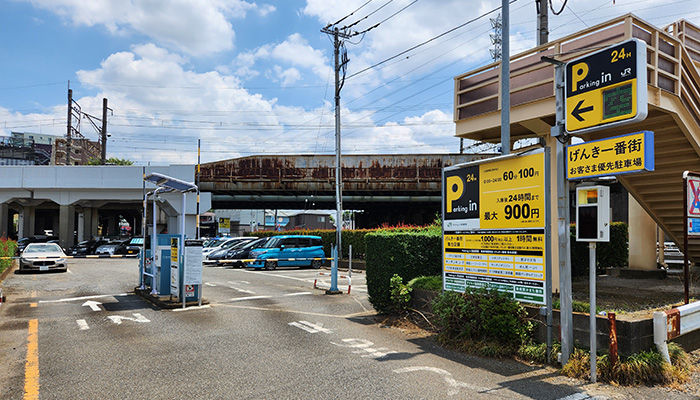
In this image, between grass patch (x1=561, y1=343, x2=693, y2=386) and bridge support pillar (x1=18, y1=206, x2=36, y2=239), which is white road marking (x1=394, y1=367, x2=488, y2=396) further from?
bridge support pillar (x1=18, y1=206, x2=36, y2=239)

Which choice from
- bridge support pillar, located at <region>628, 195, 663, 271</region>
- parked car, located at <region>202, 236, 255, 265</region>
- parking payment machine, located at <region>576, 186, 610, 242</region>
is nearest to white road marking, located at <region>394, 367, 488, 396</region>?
parking payment machine, located at <region>576, 186, 610, 242</region>

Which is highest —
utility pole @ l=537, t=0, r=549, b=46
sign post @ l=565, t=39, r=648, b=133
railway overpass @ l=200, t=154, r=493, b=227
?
utility pole @ l=537, t=0, r=549, b=46

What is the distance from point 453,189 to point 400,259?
6.64ft

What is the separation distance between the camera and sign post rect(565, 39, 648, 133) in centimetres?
579

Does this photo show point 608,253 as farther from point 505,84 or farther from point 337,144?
point 337,144

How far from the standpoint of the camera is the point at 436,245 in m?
10.1

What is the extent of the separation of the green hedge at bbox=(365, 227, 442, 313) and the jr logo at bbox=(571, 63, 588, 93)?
4311 mm

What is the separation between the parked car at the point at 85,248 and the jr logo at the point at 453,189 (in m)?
33.6

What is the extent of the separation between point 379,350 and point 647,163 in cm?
446

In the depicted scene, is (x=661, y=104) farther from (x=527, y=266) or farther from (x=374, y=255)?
(x=374, y=255)

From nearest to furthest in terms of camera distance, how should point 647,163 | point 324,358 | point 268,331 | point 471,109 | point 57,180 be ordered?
1. point 647,163
2. point 324,358
3. point 268,331
4. point 471,109
5. point 57,180

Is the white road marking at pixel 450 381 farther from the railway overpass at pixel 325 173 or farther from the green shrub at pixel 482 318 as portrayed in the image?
the railway overpass at pixel 325 173

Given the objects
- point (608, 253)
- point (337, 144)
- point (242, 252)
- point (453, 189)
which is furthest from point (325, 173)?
point (453, 189)

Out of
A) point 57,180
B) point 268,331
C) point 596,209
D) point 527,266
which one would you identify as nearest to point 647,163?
point 596,209
